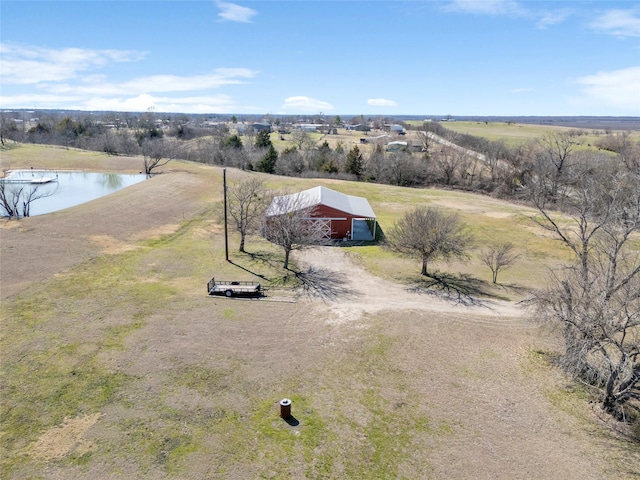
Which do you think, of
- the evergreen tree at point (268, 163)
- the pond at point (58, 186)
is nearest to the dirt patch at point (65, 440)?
the pond at point (58, 186)

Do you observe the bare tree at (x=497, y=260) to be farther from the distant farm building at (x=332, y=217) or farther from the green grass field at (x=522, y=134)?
the green grass field at (x=522, y=134)

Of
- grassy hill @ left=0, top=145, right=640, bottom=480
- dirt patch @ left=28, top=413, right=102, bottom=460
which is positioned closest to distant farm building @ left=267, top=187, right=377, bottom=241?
grassy hill @ left=0, top=145, right=640, bottom=480

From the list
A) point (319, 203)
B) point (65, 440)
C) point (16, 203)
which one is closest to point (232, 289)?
point (65, 440)

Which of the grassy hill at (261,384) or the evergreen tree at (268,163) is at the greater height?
the evergreen tree at (268,163)

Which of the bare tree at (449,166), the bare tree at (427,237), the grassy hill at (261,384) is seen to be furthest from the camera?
the bare tree at (449,166)

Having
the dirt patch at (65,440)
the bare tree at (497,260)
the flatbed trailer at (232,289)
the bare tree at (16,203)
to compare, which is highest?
the bare tree at (16,203)

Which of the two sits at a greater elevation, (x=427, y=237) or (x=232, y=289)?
(x=427, y=237)

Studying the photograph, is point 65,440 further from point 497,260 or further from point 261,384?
point 497,260
